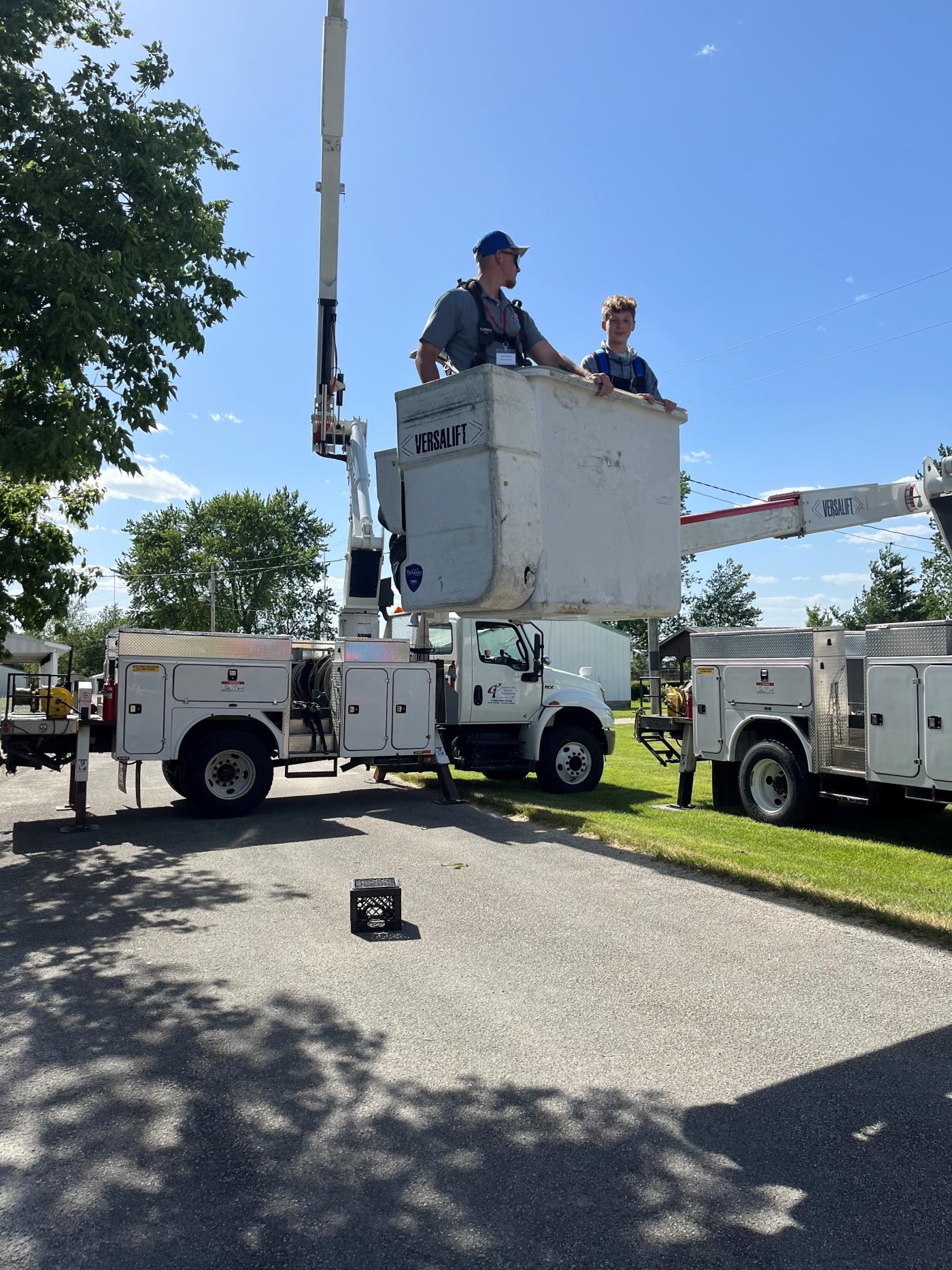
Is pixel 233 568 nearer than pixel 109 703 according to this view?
No

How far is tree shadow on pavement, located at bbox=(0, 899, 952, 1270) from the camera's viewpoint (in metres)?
2.80

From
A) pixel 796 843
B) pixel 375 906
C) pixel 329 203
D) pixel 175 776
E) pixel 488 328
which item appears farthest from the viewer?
pixel 329 203

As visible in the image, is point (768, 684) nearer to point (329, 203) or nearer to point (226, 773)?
point (226, 773)

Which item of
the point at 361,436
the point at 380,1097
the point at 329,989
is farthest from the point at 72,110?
the point at 361,436

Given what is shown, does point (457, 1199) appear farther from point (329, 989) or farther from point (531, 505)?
point (531, 505)

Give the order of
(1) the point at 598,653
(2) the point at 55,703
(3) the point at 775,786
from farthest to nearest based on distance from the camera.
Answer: (1) the point at 598,653, (3) the point at 775,786, (2) the point at 55,703

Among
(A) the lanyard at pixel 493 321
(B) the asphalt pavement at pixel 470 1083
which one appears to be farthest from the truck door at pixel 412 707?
(A) the lanyard at pixel 493 321

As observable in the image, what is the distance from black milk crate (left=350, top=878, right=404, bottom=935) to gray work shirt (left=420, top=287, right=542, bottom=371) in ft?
11.5

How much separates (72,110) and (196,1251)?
8.35 metres

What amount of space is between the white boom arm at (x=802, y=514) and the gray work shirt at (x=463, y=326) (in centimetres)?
716

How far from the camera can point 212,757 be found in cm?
1113

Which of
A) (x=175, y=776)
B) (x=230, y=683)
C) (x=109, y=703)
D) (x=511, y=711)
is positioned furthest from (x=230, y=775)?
(x=511, y=711)

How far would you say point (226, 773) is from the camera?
11352 millimetres

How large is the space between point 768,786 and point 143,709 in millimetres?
7368
